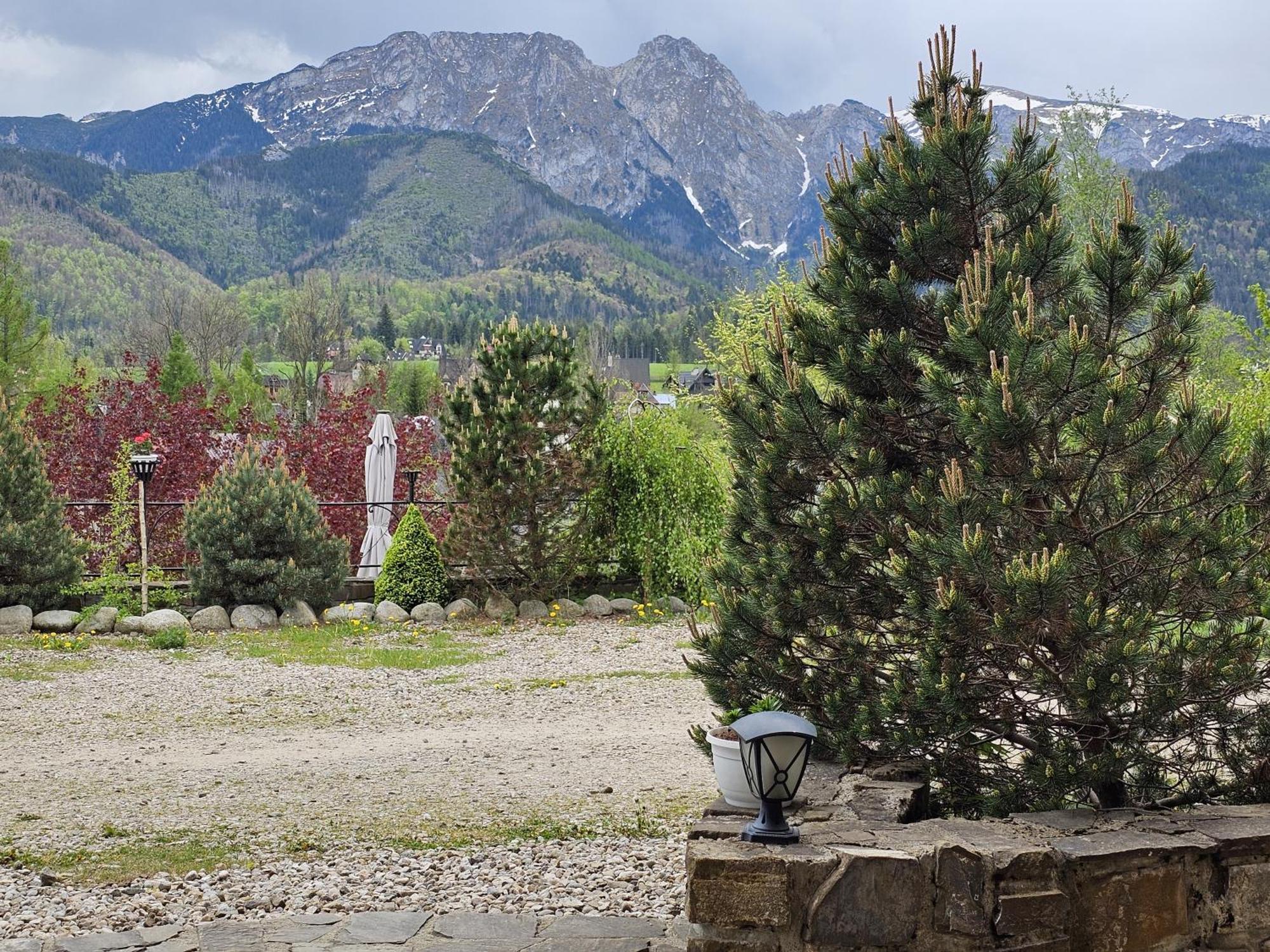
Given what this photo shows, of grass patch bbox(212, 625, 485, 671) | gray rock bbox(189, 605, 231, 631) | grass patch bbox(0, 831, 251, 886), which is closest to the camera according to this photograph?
grass patch bbox(0, 831, 251, 886)

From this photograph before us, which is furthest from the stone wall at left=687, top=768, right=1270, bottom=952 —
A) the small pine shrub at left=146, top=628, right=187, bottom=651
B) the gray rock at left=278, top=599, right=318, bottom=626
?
the gray rock at left=278, top=599, right=318, bottom=626

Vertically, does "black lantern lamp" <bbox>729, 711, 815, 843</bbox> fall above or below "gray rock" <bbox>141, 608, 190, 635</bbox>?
above

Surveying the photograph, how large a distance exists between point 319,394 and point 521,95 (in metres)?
170

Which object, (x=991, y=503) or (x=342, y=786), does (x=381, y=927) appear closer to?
(x=342, y=786)

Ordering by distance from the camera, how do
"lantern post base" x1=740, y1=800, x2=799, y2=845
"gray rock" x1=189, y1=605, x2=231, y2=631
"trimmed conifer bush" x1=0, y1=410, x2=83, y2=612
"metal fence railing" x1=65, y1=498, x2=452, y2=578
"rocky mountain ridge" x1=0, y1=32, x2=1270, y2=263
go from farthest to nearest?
"rocky mountain ridge" x1=0, y1=32, x2=1270, y2=263 → "metal fence railing" x1=65, y1=498, x2=452, y2=578 → "gray rock" x1=189, y1=605, x2=231, y2=631 → "trimmed conifer bush" x1=0, y1=410, x2=83, y2=612 → "lantern post base" x1=740, y1=800, x2=799, y2=845

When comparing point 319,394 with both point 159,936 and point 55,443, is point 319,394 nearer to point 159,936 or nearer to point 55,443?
point 55,443

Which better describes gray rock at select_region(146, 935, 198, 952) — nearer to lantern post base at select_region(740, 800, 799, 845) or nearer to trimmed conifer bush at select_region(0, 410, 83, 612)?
lantern post base at select_region(740, 800, 799, 845)

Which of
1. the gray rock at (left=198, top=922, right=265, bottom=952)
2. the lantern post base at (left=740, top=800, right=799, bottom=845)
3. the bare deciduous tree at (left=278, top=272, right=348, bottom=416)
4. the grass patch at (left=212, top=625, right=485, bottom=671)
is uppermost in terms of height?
the bare deciduous tree at (left=278, top=272, right=348, bottom=416)

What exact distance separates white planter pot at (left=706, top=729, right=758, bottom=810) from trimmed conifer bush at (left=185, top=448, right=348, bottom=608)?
8.42 m

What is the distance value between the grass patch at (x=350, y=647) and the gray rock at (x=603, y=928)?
557cm

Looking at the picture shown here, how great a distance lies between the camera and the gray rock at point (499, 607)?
1170cm

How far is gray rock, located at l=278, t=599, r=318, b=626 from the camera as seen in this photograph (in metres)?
11.2

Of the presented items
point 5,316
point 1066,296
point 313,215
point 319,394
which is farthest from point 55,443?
point 313,215

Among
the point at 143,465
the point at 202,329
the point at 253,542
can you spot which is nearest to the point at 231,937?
the point at 253,542
